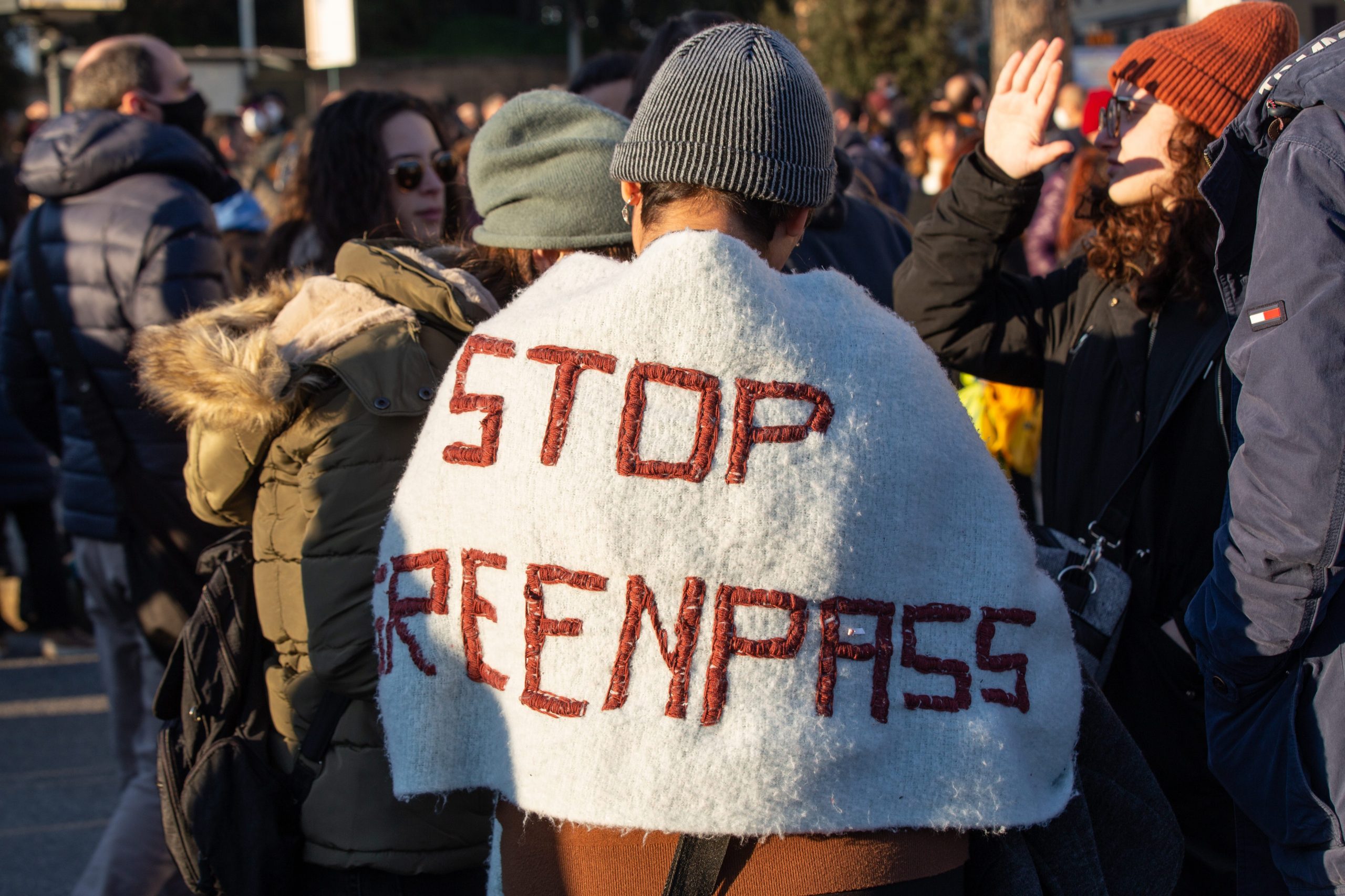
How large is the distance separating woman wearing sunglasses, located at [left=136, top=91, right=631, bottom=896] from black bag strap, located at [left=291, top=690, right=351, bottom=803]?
0.01m

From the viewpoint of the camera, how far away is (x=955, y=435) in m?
1.52

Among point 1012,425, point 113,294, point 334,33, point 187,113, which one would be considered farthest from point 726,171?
point 334,33

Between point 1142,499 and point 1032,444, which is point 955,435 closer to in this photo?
point 1142,499

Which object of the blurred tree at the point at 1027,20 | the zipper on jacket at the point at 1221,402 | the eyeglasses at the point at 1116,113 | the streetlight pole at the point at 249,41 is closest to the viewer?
the zipper on jacket at the point at 1221,402

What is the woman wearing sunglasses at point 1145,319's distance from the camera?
219cm

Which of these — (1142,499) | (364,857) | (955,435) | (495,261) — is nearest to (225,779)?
(364,857)

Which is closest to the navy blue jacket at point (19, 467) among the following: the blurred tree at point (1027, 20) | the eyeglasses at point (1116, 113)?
Answer: the eyeglasses at point (1116, 113)

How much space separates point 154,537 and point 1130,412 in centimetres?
Answer: 256

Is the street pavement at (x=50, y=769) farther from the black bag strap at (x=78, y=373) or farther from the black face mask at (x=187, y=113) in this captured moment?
the black face mask at (x=187, y=113)

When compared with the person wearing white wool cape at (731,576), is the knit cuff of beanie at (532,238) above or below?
above

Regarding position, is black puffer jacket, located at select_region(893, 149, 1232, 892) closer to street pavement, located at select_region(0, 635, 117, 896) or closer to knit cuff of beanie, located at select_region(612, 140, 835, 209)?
knit cuff of beanie, located at select_region(612, 140, 835, 209)

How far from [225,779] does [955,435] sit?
4.52 ft

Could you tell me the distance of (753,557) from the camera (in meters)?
1.43

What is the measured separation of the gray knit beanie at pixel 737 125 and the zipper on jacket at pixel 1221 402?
87 centimetres
